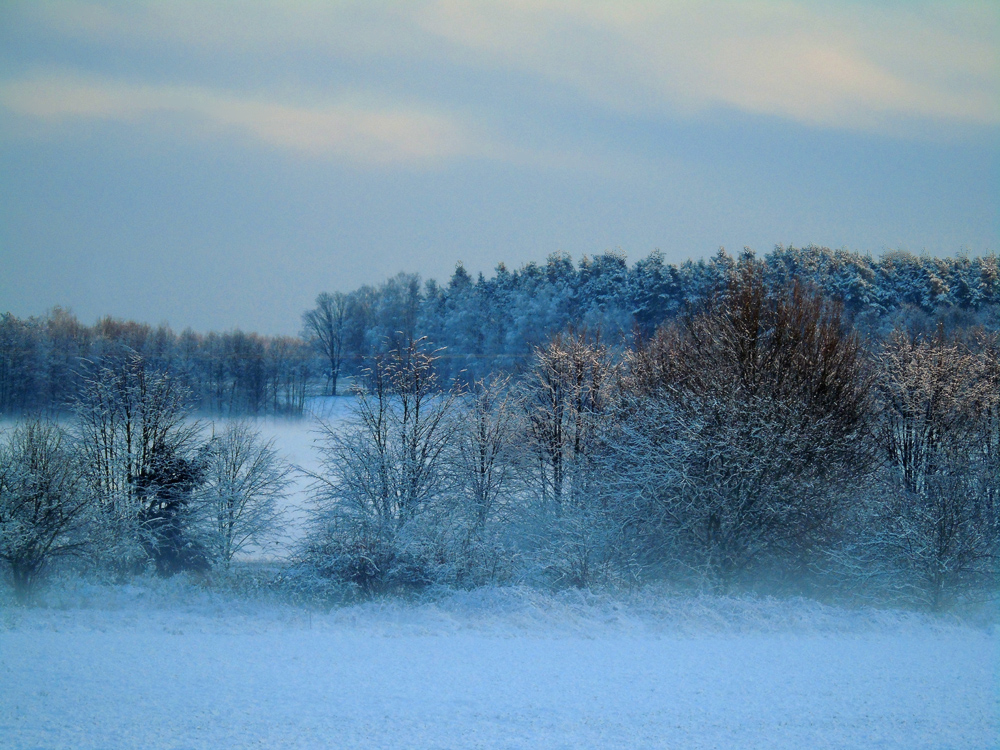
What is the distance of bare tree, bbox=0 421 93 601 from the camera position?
14.8 metres

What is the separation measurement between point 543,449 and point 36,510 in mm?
15460

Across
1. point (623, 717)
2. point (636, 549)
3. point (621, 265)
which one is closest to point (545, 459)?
point (636, 549)

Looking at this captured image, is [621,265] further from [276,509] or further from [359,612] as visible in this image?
[359,612]

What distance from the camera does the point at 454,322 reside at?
128ft

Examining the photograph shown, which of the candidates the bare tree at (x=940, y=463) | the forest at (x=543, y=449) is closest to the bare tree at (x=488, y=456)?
the forest at (x=543, y=449)

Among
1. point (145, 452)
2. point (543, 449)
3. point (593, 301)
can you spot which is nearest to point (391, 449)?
point (543, 449)

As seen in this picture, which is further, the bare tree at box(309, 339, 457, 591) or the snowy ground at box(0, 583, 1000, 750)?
Result: the bare tree at box(309, 339, 457, 591)

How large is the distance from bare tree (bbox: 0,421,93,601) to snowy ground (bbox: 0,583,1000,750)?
4.13 metres

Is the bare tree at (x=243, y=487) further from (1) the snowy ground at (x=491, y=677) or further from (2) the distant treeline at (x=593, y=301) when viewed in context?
(1) the snowy ground at (x=491, y=677)

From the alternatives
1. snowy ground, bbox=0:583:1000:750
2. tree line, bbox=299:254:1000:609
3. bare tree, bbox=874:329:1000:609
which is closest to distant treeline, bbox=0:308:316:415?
tree line, bbox=299:254:1000:609

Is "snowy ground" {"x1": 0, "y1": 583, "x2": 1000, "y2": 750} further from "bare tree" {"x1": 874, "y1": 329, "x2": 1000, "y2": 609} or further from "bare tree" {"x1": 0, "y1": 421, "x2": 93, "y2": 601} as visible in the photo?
"bare tree" {"x1": 0, "y1": 421, "x2": 93, "y2": 601}

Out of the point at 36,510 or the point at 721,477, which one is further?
the point at 721,477

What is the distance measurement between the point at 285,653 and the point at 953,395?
76.0 ft

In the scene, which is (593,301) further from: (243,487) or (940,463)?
(940,463)
